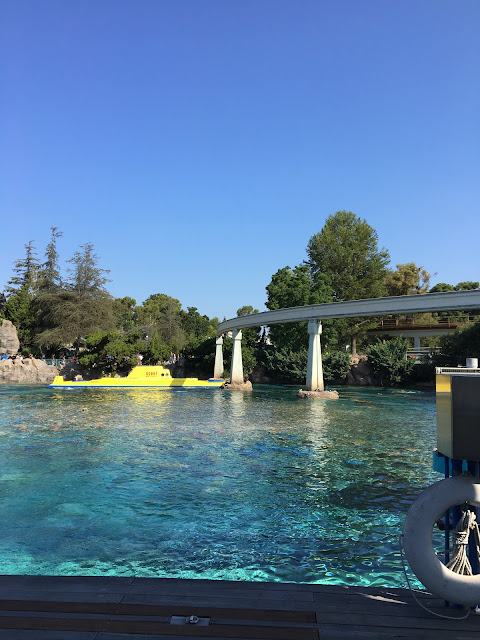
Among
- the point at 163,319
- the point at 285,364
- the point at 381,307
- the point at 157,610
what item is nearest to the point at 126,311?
the point at 163,319

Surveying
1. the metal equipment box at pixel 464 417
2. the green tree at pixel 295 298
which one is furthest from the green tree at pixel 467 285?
the metal equipment box at pixel 464 417

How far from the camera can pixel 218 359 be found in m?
44.5

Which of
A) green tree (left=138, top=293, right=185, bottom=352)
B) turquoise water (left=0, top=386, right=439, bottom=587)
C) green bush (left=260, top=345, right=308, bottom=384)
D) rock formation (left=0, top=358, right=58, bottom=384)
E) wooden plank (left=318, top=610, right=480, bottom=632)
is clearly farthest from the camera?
green tree (left=138, top=293, right=185, bottom=352)

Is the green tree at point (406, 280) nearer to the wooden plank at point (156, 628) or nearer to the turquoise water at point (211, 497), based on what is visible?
the turquoise water at point (211, 497)

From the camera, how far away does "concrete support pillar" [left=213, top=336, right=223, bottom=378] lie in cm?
4409

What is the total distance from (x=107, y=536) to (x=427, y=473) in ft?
22.7

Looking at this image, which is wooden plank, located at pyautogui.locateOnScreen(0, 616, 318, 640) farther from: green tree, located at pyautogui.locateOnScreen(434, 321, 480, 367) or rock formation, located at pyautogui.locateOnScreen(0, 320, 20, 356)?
rock formation, located at pyautogui.locateOnScreen(0, 320, 20, 356)

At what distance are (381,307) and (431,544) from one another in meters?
25.8

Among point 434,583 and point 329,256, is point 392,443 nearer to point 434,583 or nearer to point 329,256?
point 434,583

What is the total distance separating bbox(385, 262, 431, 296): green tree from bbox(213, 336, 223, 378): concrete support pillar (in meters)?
24.3

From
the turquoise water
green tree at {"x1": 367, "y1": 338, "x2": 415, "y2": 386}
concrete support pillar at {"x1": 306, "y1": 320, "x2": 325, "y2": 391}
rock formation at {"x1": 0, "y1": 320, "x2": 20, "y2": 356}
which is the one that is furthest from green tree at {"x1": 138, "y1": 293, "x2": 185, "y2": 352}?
the turquoise water

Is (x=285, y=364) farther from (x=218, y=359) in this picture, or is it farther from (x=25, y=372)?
(x=25, y=372)

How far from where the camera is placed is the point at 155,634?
288 centimetres

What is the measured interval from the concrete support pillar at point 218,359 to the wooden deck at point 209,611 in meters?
40.3
